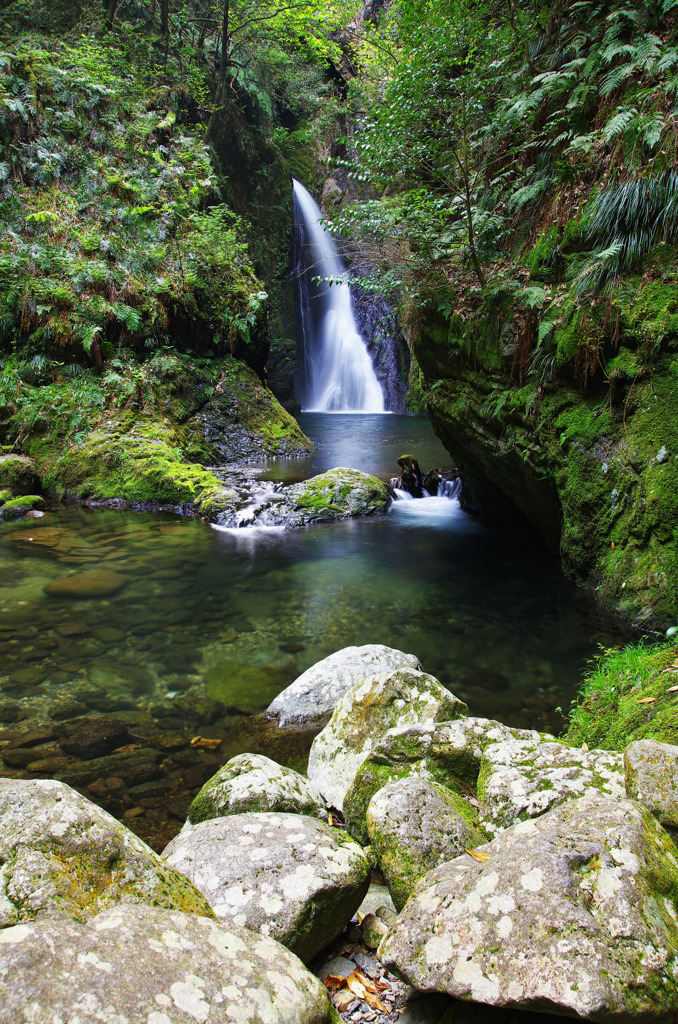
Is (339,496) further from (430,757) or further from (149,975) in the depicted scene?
(149,975)

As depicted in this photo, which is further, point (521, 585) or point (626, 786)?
point (521, 585)

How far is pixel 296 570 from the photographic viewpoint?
25.6 feet

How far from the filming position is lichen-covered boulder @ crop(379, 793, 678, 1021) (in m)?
1.46

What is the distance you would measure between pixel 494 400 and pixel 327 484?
14.1 ft

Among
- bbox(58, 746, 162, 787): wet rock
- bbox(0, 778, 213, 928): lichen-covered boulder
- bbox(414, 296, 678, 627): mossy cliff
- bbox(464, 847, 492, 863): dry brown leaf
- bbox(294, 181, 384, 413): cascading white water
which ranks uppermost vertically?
bbox(294, 181, 384, 413): cascading white water

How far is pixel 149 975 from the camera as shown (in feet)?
4.19

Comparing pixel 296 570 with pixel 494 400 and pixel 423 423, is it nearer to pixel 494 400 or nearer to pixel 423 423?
pixel 494 400

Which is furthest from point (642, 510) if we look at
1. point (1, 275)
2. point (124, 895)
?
point (1, 275)

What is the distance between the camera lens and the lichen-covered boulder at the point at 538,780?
239 centimetres

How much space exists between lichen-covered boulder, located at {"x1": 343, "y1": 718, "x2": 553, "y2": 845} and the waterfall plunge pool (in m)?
1.00

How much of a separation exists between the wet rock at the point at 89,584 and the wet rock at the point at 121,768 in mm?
3188

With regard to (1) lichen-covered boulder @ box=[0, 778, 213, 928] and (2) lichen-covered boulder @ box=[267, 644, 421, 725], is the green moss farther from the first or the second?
(1) lichen-covered boulder @ box=[0, 778, 213, 928]

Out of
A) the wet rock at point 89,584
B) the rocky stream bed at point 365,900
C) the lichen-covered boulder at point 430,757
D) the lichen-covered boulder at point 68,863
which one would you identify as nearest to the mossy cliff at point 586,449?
the lichen-covered boulder at point 430,757

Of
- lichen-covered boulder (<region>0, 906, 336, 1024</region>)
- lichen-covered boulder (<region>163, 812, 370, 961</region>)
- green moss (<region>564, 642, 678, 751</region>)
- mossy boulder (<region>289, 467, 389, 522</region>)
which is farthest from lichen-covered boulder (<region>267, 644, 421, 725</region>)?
mossy boulder (<region>289, 467, 389, 522</region>)
